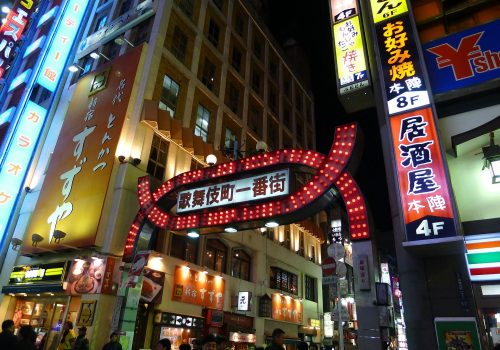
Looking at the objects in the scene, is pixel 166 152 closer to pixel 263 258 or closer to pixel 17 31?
pixel 263 258


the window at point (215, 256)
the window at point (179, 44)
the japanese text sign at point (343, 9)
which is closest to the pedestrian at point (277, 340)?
the japanese text sign at point (343, 9)

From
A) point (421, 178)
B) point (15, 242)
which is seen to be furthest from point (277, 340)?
point (15, 242)

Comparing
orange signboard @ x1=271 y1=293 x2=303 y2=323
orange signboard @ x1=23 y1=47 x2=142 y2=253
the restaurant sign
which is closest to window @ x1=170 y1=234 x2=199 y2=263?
orange signboard @ x1=23 y1=47 x2=142 y2=253

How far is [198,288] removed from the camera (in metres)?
20.3

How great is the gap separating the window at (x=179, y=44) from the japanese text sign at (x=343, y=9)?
11.9 metres

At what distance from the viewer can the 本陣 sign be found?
10.1 meters

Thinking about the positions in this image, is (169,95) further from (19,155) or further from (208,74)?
(19,155)

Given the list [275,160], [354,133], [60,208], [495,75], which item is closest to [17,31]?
[60,208]

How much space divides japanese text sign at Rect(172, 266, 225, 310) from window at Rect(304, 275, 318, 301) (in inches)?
553

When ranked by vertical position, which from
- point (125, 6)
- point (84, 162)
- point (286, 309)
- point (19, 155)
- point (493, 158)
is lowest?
point (286, 309)

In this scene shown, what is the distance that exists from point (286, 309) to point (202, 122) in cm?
1609

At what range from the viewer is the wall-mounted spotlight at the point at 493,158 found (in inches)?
367

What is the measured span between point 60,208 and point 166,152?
21.0ft

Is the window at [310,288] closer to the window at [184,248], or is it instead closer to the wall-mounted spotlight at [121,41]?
the window at [184,248]
